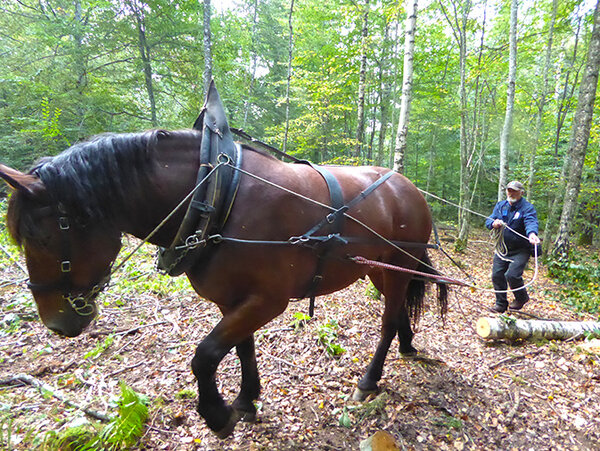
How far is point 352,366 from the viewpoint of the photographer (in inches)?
120

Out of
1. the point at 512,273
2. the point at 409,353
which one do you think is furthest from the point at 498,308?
the point at 409,353

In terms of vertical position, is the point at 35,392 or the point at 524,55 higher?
the point at 524,55

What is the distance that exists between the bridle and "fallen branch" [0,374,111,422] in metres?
1.05

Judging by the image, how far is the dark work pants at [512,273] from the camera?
4.51 m

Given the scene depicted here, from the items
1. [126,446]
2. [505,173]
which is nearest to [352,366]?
[126,446]

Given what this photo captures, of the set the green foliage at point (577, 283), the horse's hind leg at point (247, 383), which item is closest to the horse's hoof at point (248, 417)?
the horse's hind leg at point (247, 383)

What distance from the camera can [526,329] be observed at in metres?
3.56

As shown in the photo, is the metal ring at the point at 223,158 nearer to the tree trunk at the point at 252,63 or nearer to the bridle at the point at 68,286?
the bridle at the point at 68,286

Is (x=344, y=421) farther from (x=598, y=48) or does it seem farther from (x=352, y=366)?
(x=598, y=48)

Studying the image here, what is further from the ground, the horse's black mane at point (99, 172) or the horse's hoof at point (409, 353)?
the horse's black mane at point (99, 172)

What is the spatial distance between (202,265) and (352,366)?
7.27ft

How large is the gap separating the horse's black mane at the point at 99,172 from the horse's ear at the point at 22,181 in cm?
4

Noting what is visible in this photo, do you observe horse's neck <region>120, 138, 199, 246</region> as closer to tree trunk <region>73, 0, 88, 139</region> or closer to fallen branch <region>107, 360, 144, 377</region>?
fallen branch <region>107, 360, 144, 377</region>

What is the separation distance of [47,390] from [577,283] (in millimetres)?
9309
